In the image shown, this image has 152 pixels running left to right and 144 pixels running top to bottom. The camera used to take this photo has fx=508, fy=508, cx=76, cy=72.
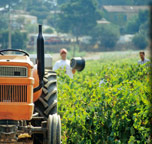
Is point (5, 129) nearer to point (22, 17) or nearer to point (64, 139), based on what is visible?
point (64, 139)

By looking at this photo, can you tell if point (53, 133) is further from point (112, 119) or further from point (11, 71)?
point (112, 119)

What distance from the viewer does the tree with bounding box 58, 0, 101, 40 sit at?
220ft

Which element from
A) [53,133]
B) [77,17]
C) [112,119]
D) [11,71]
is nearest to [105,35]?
[77,17]

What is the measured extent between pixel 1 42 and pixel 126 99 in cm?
4937

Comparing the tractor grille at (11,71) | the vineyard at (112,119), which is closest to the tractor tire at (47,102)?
the vineyard at (112,119)

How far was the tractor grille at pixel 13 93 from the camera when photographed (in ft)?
18.8

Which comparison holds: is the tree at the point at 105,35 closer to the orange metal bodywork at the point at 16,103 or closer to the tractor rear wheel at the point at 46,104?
the tractor rear wheel at the point at 46,104

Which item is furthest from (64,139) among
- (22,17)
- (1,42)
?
(22,17)

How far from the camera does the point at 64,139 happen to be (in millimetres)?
7852

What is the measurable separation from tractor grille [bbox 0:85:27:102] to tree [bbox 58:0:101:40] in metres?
61.1

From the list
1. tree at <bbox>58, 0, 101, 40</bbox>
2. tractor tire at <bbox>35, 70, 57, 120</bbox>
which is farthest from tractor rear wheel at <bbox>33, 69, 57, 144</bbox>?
tree at <bbox>58, 0, 101, 40</bbox>

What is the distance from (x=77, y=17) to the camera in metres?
66.8

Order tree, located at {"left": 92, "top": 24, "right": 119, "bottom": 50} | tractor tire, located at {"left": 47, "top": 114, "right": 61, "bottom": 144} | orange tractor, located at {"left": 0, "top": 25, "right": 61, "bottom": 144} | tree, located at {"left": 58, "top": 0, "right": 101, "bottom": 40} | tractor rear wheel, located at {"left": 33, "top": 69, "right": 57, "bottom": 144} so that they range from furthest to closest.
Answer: tree, located at {"left": 92, "top": 24, "right": 119, "bottom": 50} < tree, located at {"left": 58, "top": 0, "right": 101, "bottom": 40} < tractor rear wheel, located at {"left": 33, "top": 69, "right": 57, "bottom": 144} < tractor tire, located at {"left": 47, "top": 114, "right": 61, "bottom": 144} < orange tractor, located at {"left": 0, "top": 25, "right": 61, "bottom": 144}

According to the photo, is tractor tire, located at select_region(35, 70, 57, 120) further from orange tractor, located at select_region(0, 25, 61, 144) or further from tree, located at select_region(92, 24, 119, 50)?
tree, located at select_region(92, 24, 119, 50)
